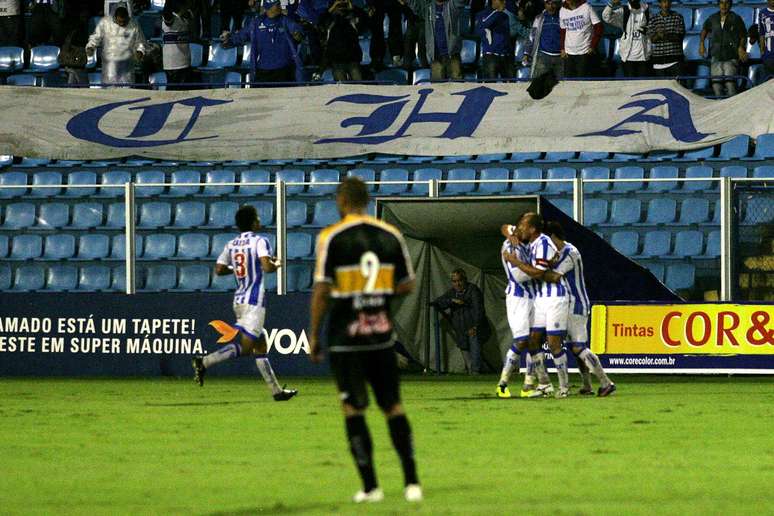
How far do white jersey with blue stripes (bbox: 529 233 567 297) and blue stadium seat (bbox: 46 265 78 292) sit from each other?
8912mm

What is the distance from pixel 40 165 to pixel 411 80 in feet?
21.1

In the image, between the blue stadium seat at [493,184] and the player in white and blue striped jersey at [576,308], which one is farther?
the blue stadium seat at [493,184]

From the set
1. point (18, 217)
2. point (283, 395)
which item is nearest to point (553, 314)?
point (283, 395)

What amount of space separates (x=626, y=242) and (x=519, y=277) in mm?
5279

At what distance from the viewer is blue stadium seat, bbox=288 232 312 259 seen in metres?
22.5

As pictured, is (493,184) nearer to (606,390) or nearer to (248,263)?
(606,390)

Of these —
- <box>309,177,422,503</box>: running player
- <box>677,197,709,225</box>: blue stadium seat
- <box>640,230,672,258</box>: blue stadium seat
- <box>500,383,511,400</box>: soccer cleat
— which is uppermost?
<box>677,197,709,225</box>: blue stadium seat

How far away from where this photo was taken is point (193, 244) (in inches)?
934

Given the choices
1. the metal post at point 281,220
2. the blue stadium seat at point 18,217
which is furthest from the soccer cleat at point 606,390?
the blue stadium seat at point 18,217

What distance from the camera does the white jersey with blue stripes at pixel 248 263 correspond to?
1717cm

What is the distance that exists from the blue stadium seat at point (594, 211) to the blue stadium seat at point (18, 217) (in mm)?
8279

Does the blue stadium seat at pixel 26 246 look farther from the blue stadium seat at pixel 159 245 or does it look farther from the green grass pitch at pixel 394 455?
the green grass pitch at pixel 394 455

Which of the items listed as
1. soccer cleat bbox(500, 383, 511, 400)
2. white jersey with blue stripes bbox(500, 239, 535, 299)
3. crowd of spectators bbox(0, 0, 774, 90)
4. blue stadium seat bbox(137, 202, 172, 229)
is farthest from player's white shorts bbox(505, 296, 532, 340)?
crowd of spectators bbox(0, 0, 774, 90)

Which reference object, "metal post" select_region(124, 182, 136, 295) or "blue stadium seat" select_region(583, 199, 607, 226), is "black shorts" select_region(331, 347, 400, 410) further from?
"metal post" select_region(124, 182, 136, 295)
